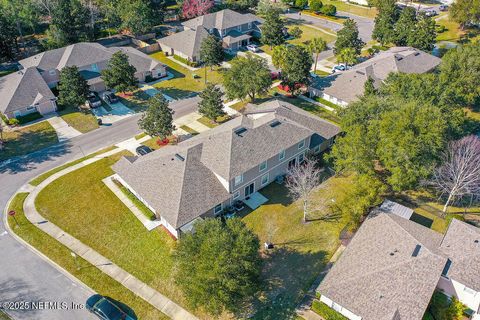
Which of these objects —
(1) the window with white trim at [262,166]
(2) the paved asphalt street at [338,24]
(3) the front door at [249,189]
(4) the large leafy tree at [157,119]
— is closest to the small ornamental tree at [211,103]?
(4) the large leafy tree at [157,119]

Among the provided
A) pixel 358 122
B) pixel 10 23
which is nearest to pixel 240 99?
pixel 358 122

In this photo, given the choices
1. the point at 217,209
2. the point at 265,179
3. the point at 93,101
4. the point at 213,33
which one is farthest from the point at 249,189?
the point at 213,33

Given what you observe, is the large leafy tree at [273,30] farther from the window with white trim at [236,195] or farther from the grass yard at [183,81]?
the window with white trim at [236,195]

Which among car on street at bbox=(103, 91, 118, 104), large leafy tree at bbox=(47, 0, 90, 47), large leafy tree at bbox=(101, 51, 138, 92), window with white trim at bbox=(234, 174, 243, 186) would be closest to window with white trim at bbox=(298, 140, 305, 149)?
window with white trim at bbox=(234, 174, 243, 186)

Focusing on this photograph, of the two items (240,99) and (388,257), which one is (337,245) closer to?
(388,257)

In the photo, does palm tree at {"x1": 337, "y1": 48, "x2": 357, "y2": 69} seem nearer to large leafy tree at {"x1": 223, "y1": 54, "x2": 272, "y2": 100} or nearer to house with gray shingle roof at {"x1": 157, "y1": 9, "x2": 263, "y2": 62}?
large leafy tree at {"x1": 223, "y1": 54, "x2": 272, "y2": 100}

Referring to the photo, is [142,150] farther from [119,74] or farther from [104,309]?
[104,309]
